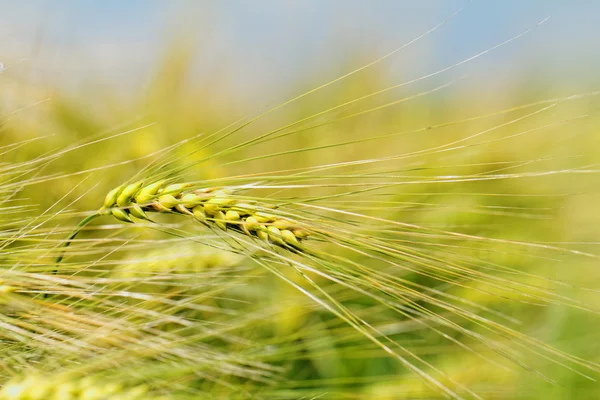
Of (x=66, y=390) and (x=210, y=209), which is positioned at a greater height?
(x=210, y=209)

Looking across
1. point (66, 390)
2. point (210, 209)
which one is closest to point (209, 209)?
point (210, 209)

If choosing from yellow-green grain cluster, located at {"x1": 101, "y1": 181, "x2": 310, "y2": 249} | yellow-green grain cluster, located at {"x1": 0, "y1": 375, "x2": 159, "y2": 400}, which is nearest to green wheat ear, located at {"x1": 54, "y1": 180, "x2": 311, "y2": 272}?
yellow-green grain cluster, located at {"x1": 101, "y1": 181, "x2": 310, "y2": 249}

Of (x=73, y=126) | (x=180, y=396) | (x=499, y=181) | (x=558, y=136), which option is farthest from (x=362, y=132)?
(x=180, y=396)

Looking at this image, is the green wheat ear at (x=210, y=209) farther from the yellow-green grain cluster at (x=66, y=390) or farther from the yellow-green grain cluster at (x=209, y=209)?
the yellow-green grain cluster at (x=66, y=390)

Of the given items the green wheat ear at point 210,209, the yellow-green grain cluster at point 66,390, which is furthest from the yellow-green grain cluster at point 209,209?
the yellow-green grain cluster at point 66,390

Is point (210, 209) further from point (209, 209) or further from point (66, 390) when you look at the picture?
point (66, 390)

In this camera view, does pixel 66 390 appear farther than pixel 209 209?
Yes

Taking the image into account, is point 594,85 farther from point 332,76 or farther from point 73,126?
point 73,126
